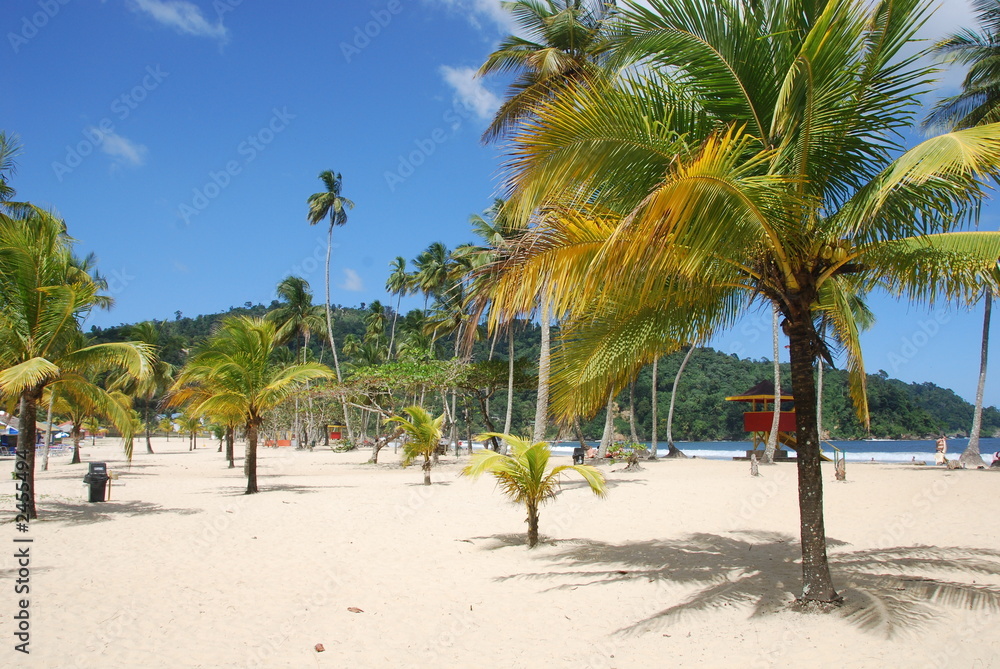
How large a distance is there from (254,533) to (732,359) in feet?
240

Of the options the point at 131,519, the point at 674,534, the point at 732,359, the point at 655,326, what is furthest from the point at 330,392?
the point at 732,359

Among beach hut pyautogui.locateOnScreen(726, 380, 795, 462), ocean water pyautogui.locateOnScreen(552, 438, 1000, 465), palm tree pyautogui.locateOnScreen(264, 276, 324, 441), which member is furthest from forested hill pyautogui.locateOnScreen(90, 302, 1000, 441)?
beach hut pyautogui.locateOnScreen(726, 380, 795, 462)

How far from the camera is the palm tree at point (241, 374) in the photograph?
13.6 metres

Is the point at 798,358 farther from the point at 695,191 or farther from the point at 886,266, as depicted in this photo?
the point at 695,191

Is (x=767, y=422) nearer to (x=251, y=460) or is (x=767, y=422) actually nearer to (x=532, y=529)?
(x=251, y=460)

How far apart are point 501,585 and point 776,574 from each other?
291cm

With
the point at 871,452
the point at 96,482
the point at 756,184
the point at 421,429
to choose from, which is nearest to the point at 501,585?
the point at 756,184

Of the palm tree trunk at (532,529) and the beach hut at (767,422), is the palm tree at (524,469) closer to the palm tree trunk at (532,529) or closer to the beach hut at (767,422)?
the palm tree trunk at (532,529)

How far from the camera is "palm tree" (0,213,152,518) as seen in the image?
31.7 feet

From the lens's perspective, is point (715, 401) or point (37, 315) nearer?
point (37, 315)

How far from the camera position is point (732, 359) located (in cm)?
7512

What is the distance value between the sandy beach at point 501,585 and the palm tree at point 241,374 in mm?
2658

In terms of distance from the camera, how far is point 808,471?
527 centimetres

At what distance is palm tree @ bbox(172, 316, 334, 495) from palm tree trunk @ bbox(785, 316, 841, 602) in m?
10.4
